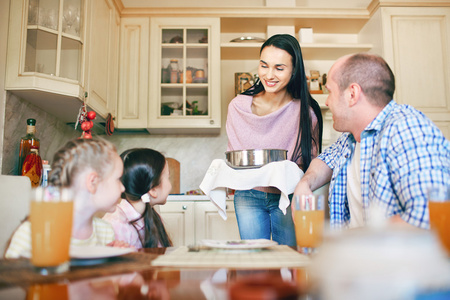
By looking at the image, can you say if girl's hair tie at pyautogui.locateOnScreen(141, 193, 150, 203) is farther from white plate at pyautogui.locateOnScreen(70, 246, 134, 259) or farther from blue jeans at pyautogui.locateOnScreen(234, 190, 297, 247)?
white plate at pyautogui.locateOnScreen(70, 246, 134, 259)

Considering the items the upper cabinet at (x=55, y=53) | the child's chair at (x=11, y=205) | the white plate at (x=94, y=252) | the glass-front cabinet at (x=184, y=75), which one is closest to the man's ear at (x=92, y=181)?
the white plate at (x=94, y=252)

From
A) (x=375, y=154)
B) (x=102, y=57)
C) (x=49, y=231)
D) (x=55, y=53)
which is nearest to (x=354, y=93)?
(x=375, y=154)

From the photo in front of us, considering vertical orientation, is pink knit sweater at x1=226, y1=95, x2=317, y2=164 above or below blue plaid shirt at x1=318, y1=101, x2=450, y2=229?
above

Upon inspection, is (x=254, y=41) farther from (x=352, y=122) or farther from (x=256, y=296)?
(x=256, y=296)

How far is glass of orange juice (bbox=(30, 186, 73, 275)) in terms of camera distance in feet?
1.86

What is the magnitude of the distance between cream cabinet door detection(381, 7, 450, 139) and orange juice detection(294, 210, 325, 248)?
2.41 m

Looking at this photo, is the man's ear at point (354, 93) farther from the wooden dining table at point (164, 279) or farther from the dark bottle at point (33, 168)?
the dark bottle at point (33, 168)

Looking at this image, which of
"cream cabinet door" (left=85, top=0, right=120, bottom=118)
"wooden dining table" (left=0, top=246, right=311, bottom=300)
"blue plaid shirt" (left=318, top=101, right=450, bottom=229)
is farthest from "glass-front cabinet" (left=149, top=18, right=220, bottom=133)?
"wooden dining table" (left=0, top=246, right=311, bottom=300)

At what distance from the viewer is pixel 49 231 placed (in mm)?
570

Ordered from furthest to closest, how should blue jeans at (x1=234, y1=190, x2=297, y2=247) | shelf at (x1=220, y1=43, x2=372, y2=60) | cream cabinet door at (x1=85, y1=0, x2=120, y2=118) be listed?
1. shelf at (x1=220, y1=43, x2=372, y2=60)
2. cream cabinet door at (x1=85, y1=0, x2=120, y2=118)
3. blue jeans at (x1=234, y1=190, x2=297, y2=247)

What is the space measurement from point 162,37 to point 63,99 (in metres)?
1.19

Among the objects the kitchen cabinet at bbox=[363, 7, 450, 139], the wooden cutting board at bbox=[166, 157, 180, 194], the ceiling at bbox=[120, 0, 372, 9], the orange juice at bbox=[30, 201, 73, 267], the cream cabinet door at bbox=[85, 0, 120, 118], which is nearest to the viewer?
the orange juice at bbox=[30, 201, 73, 267]

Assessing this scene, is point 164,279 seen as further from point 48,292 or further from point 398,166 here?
point 398,166

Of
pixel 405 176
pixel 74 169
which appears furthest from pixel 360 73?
pixel 74 169
